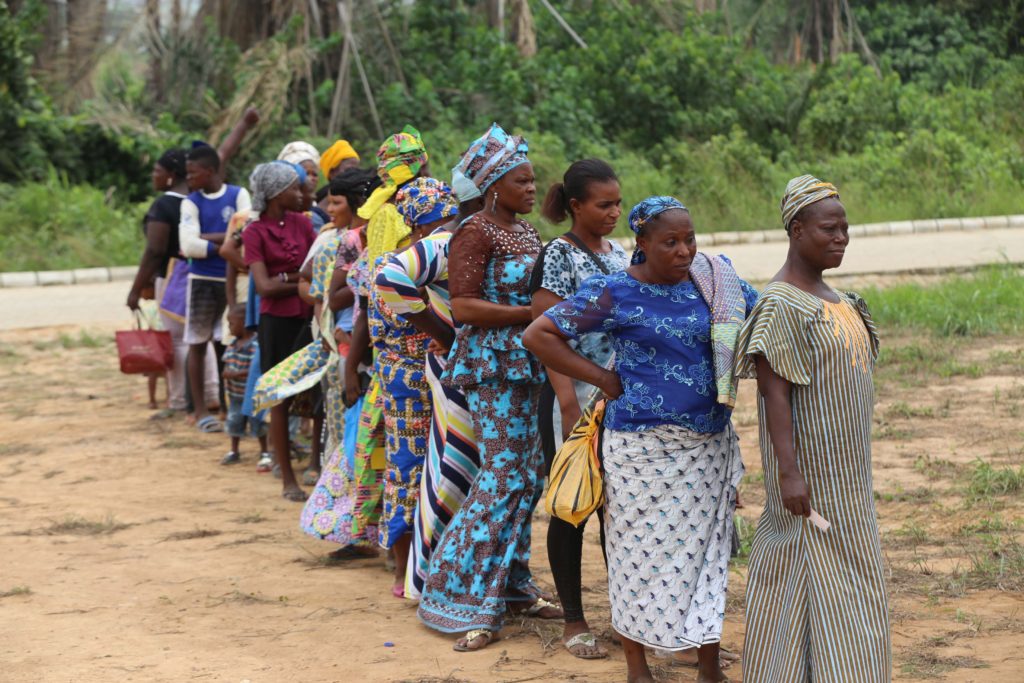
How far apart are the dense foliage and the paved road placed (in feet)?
4.54

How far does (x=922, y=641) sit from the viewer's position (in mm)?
4449

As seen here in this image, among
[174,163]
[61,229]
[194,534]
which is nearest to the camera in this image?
[194,534]

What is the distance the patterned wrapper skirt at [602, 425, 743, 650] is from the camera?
394 cm

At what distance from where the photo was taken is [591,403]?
14.0 ft

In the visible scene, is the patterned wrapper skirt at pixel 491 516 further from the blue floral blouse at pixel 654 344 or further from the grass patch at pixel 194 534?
the grass patch at pixel 194 534

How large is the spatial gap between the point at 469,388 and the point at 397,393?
0.54 meters

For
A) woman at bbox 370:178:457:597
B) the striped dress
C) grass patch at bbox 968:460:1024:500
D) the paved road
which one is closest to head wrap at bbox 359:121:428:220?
woman at bbox 370:178:457:597

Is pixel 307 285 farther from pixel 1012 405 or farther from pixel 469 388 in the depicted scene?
pixel 1012 405

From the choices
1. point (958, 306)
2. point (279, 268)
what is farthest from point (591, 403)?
point (958, 306)

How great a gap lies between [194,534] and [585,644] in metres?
2.64

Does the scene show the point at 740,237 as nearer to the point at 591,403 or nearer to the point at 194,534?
the point at 194,534

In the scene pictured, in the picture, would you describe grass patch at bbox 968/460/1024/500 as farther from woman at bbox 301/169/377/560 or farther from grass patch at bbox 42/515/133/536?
grass patch at bbox 42/515/133/536

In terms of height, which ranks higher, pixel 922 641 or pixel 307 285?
pixel 307 285

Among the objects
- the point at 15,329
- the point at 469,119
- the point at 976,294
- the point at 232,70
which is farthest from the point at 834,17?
the point at 15,329
